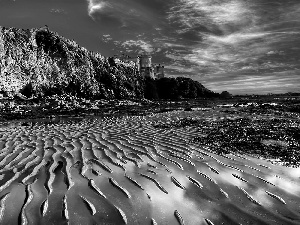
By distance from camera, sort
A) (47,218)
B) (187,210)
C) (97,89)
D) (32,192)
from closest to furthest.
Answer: (47,218)
(187,210)
(32,192)
(97,89)

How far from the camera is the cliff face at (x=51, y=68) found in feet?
122

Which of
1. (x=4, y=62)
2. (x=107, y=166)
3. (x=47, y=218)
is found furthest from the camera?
(x=4, y=62)

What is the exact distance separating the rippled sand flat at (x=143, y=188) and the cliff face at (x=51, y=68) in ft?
99.0

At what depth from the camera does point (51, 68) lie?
44312mm

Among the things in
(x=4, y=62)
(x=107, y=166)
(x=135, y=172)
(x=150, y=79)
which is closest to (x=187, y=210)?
(x=135, y=172)

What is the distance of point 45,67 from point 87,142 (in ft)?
135

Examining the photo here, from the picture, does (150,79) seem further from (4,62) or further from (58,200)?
(58,200)

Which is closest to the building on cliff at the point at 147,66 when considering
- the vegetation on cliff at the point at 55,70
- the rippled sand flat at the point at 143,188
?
the vegetation on cliff at the point at 55,70

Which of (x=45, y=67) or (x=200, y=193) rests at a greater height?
(x=45, y=67)

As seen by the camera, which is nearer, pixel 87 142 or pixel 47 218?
pixel 47 218

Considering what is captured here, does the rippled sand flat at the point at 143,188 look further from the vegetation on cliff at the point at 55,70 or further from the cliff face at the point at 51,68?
the cliff face at the point at 51,68

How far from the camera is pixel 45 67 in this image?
4356 cm

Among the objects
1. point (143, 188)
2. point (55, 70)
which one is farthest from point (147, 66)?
point (143, 188)

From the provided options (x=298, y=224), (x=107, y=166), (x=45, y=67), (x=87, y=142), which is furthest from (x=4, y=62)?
(x=298, y=224)
